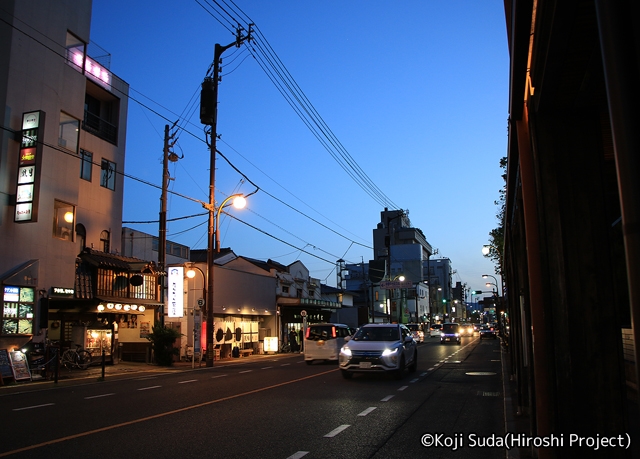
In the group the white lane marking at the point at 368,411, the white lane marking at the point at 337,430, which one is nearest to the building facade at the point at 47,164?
the white lane marking at the point at 368,411

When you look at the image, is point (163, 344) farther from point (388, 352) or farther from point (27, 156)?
point (388, 352)

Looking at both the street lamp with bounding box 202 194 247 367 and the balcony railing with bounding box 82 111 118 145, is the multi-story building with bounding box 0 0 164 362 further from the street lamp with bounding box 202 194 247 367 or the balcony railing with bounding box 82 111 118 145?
the street lamp with bounding box 202 194 247 367

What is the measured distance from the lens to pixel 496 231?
3828cm

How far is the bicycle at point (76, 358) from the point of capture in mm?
22547

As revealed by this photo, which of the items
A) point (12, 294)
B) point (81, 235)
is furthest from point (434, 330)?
point (12, 294)

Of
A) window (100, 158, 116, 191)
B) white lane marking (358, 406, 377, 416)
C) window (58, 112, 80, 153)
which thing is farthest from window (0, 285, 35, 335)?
white lane marking (358, 406, 377, 416)

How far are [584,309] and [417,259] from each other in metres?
106

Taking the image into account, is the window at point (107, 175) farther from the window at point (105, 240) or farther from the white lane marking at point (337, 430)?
the white lane marking at point (337, 430)

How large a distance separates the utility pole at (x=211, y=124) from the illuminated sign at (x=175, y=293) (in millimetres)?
2760

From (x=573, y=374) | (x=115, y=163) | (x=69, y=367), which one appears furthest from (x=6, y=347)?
(x=573, y=374)

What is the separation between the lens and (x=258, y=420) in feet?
31.2

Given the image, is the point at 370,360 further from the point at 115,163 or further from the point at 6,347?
the point at 115,163

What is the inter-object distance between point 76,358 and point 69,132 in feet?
32.4

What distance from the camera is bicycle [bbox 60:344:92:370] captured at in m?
22.5
